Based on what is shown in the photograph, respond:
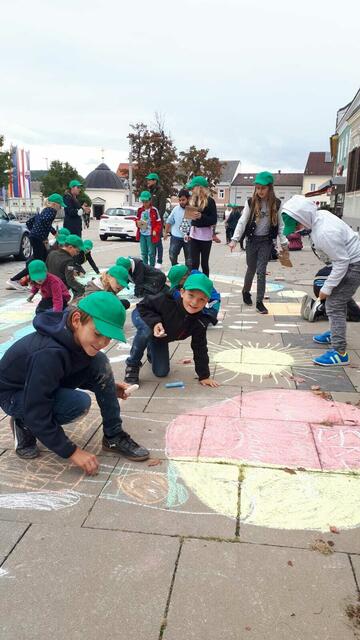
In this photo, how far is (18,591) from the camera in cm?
180

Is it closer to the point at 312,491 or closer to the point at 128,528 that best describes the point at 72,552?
the point at 128,528

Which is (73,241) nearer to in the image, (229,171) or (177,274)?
(177,274)

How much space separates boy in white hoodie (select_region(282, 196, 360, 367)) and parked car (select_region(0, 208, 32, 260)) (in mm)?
8593

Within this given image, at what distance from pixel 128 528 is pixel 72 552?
0.85 feet

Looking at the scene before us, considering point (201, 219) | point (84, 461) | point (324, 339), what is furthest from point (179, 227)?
point (84, 461)

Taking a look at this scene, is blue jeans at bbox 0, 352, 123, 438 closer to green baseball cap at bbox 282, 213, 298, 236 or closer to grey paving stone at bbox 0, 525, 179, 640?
grey paving stone at bbox 0, 525, 179, 640

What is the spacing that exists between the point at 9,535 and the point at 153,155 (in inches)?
1529

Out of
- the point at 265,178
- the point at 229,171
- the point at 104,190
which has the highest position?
the point at 229,171

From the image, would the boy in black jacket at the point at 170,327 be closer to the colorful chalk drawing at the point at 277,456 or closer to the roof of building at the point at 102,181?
the colorful chalk drawing at the point at 277,456

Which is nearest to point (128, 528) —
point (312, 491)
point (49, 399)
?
point (49, 399)

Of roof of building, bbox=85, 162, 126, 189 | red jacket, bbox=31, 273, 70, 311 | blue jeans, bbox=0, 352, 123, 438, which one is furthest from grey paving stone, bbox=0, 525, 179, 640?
roof of building, bbox=85, 162, 126, 189

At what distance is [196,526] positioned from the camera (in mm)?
2164

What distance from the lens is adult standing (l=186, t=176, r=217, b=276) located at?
6495 mm

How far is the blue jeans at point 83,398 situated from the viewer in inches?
101
